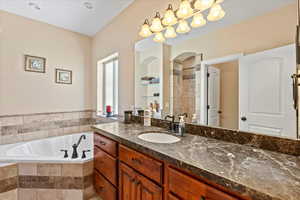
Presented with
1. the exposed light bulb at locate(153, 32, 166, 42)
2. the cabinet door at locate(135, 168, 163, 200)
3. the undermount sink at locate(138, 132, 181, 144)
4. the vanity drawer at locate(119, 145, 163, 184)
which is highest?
the exposed light bulb at locate(153, 32, 166, 42)

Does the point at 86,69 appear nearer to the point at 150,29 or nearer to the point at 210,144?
the point at 150,29

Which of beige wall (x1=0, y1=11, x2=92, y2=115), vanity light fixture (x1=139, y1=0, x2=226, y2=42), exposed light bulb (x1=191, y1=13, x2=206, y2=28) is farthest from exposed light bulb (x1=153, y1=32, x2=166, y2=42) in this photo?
beige wall (x1=0, y1=11, x2=92, y2=115)

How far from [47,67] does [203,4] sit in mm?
2743

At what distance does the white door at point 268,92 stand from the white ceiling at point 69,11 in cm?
195

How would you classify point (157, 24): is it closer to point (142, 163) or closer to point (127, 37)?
point (127, 37)

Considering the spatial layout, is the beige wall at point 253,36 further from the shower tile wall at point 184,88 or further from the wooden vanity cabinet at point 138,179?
the wooden vanity cabinet at point 138,179

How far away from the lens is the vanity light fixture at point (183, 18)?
133 cm

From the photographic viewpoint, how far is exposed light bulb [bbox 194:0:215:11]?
1.35m

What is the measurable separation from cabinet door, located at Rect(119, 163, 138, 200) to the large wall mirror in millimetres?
736

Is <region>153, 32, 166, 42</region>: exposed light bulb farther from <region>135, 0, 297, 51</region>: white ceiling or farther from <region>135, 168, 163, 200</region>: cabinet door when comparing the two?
<region>135, 168, 163, 200</region>: cabinet door

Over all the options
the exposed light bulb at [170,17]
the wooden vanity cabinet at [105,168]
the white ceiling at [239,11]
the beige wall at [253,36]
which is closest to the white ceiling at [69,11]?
the exposed light bulb at [170,17]

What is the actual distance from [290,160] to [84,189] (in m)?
1.86

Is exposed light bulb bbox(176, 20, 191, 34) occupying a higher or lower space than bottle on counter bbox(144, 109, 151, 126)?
higher

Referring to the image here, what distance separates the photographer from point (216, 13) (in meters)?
1.31
